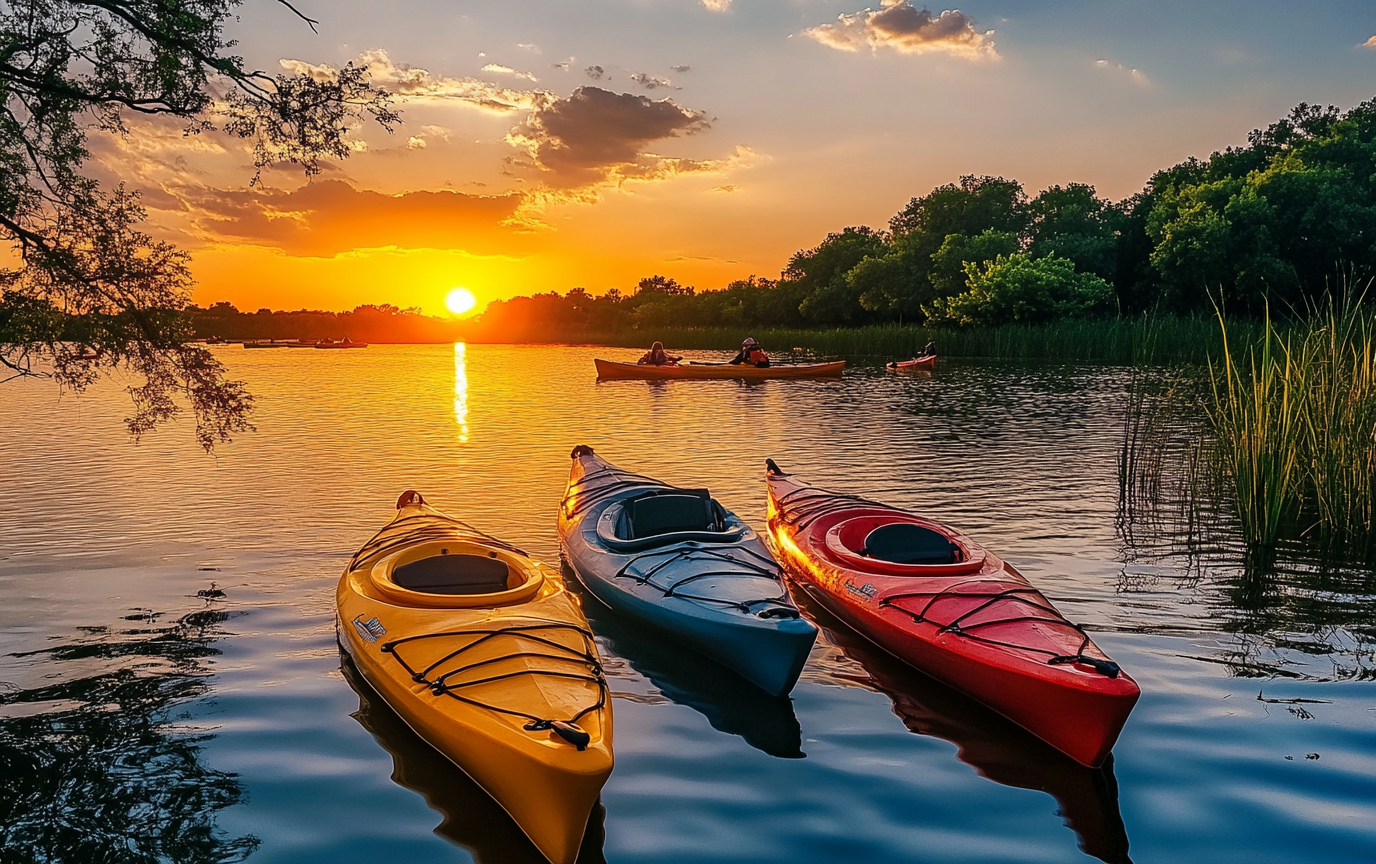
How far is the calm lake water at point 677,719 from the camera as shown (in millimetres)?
3818

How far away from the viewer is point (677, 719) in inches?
198

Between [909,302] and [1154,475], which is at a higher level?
[909,302]

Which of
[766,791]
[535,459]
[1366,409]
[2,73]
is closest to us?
[766,791]

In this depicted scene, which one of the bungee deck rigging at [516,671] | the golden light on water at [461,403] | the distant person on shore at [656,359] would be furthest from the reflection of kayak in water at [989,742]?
the distant person on shore at [656,359]

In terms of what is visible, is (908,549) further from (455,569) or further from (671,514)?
(455,569)

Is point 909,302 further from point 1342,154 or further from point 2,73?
point 2,73

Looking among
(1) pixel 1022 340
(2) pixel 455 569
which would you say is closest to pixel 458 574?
(2) pixel 455 569

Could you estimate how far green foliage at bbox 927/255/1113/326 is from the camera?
131ft

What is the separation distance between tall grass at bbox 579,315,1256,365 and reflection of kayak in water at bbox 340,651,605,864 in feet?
66.9

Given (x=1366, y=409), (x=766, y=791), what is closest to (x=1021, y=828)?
(x=766, y=791)

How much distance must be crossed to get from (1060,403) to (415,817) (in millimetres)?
19764

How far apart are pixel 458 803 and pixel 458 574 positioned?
214 centimetres

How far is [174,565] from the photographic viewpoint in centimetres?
819

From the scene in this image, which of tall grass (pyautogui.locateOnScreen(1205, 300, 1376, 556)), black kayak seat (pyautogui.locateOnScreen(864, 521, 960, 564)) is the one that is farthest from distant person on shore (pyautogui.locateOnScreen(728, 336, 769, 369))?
black kayak seat (pyautogui.locateOnScreen(864, 521, 960, 564))
